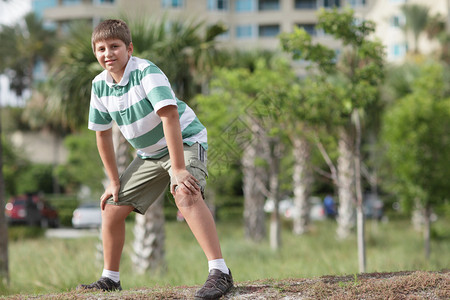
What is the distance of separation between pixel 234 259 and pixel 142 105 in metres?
8.25

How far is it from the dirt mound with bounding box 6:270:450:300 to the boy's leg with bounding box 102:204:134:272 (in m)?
0.36

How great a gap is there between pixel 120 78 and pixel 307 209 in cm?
1689

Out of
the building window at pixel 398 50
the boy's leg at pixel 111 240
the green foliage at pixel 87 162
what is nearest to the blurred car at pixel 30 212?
the green foliage at pixel 87 162

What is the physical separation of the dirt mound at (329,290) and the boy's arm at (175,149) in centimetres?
64

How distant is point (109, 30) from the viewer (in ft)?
10.8

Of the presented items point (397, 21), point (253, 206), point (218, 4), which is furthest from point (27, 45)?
point (253, 206)

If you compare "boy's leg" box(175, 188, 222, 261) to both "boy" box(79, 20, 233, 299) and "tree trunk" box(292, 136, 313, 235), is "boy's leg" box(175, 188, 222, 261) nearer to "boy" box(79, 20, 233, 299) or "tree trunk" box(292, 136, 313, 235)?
"boy" box(79, 20, 233, 299)

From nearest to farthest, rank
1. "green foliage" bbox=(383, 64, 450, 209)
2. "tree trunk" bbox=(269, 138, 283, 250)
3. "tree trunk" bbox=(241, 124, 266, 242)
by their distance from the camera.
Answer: "green foliage" bbox=(383, 64, 450, 209) → "tree trunk" bbox=(269, 138, 283, 250) → "tree trunk" bbox=(241, 124, 266, 242)

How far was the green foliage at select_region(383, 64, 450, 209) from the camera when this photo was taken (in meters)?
13.5

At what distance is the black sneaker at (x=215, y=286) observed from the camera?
10.0 ft

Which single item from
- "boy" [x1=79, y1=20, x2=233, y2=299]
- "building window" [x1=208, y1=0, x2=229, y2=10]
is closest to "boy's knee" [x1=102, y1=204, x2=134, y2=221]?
"boy" [x1=79, y1=20, x2=233, y2=299]

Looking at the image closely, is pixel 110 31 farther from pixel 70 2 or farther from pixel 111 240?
pixel 70 2

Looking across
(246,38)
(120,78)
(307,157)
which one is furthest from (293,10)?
(120,78)

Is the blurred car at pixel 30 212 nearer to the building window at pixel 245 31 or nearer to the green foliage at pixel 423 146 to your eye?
the green foliage at pixel 423 146
